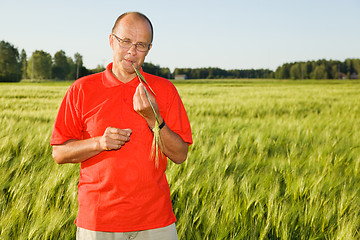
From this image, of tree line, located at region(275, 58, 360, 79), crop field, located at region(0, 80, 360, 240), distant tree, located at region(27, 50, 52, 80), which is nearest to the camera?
crop field, located at region(0, 80, 360, 240)

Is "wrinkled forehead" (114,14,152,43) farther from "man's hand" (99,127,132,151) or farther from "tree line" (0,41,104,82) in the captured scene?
"tree line" (0,41,104,82)

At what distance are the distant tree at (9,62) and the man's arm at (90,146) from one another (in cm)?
6578

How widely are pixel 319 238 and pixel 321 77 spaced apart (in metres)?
107

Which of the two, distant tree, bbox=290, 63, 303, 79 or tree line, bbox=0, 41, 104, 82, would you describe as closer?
tree line, bbox=0, 41, 104, 82

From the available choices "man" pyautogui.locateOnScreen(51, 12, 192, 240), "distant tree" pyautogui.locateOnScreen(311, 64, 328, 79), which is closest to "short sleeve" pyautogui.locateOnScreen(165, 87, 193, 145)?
"man" pyautogui.locateOnScreen(51, 12, 192, 240)

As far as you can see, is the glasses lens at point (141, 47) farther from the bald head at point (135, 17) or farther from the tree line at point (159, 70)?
the tree line at point (159, 70)

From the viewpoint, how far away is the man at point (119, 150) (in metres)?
1.18

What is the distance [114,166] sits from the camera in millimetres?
1201

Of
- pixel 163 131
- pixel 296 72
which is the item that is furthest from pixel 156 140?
pixel 296 72

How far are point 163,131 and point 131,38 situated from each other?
0.34m

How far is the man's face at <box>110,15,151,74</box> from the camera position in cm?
117

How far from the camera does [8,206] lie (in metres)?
1.99

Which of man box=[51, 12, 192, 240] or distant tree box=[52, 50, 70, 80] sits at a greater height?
distant tree box=[52, 50, 70, 80]

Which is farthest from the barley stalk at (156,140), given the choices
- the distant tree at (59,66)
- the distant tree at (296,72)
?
the distant tree at (296,72)
